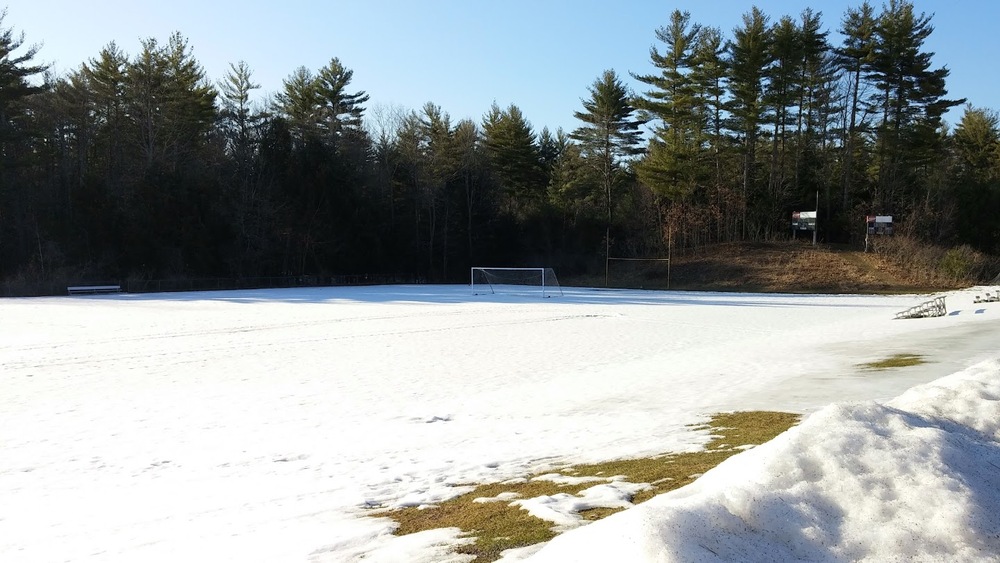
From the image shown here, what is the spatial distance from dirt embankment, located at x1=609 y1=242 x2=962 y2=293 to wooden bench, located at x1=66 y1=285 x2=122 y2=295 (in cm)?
3349

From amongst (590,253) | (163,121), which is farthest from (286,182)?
(590,253)

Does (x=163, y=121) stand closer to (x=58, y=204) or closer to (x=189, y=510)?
(x=58, y=204)

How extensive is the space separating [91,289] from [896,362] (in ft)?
139

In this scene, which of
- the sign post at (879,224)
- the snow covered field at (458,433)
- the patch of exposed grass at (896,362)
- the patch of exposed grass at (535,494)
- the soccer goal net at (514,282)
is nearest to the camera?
the snow covered field at (458,433)

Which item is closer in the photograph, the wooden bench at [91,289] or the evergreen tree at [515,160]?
the wooden bench at [91,289]

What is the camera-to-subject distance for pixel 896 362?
1422 cm

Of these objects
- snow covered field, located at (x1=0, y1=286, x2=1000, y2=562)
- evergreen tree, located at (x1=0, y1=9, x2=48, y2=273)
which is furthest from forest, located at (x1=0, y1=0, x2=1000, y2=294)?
snow covered field, located at (x1=0, y1=286, x2=1000, y2=562)

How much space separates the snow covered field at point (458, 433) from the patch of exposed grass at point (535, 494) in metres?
0.24

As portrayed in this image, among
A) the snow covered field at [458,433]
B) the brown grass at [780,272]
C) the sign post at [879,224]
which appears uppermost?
the sign post at [879,224]

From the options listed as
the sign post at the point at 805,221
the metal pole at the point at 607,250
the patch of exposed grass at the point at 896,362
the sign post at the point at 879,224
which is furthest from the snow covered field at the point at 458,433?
the sign post at the point at 805,221

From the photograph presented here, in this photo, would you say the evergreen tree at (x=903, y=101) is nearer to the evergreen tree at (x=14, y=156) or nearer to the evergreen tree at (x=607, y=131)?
the evergreen tree at (x=607, y=131)

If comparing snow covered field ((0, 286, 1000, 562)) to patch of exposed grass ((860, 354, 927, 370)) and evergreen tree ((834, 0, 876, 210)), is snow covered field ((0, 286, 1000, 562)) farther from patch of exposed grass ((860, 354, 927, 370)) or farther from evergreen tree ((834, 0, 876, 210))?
evergreen tree ((834, 0, 876, 210))

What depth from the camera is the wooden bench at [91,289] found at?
41.8 metres

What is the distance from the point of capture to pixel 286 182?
182ft
